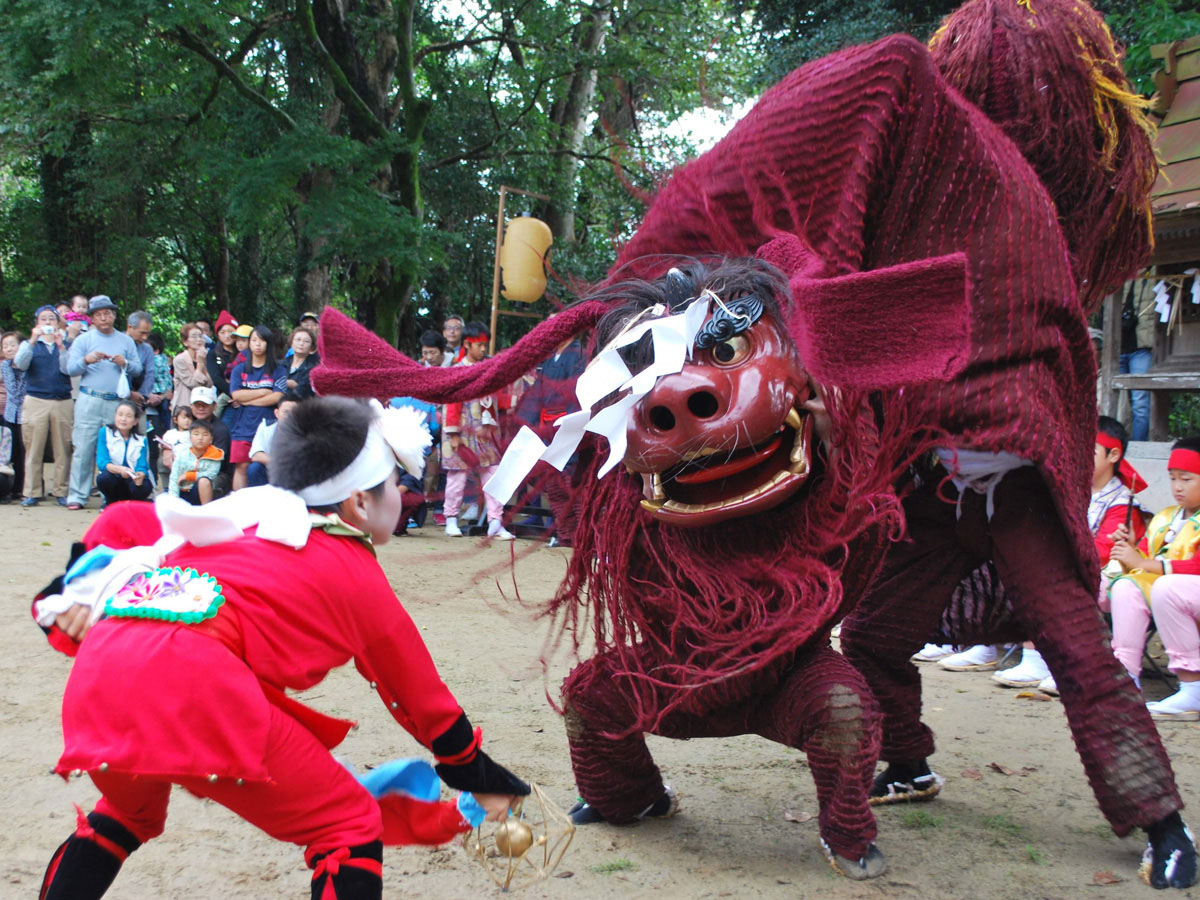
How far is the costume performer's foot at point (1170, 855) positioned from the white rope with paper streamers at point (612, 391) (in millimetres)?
1633

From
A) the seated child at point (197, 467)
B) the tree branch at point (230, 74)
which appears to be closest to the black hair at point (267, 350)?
the seated child at point (197, 467)

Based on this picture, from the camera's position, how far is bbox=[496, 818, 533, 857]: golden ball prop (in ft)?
7.34

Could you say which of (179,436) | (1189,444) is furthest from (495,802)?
(179,436)

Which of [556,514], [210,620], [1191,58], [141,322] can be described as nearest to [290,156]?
[141,322]

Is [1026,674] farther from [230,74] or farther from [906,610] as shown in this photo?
[230,74]

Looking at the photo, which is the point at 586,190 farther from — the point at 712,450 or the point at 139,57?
the point at 712,450

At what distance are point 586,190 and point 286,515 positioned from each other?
12665 mm

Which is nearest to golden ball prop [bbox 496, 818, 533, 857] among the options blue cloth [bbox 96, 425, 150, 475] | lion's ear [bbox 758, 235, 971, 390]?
lion's ear [bbox 758, 235, 971, 390]

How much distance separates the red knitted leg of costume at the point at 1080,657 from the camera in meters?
2.58

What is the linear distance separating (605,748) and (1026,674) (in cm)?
290

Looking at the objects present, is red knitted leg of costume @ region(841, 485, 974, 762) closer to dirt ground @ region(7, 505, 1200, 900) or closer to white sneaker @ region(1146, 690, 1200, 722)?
dirt ground @ region(7, 505, 1200, 900)

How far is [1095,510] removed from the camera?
4.96m

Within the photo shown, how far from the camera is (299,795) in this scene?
1.96 m

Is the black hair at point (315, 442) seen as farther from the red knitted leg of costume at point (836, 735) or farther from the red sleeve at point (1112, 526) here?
the red sleeve at point (1112, 526)
